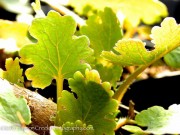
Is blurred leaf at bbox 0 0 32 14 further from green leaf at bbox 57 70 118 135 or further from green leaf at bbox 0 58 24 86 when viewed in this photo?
green leaf at bbox 57 70 118 135

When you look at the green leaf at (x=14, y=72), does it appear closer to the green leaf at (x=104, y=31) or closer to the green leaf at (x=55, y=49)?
the green leaf at (x=55, y=49)

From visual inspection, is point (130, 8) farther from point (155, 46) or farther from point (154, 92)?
point (155, 46)

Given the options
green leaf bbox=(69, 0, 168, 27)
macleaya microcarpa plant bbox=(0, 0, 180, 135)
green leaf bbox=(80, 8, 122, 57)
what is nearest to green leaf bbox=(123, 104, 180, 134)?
macleaya microcarpa plant bbox=(0, 0, 180, 135)

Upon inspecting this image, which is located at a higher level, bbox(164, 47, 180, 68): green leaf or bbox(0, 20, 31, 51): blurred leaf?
bbox(0, 20, 31, 51): blurred leaf

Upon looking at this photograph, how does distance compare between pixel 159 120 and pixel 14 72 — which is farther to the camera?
pixel 14 72

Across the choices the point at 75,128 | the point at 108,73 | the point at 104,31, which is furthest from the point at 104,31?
the point at 75,128

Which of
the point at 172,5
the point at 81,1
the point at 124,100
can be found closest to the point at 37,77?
the point at 124,100

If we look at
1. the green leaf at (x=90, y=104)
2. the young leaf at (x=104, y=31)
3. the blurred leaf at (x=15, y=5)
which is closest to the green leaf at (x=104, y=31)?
the young leaf at (x=104, y=31)
